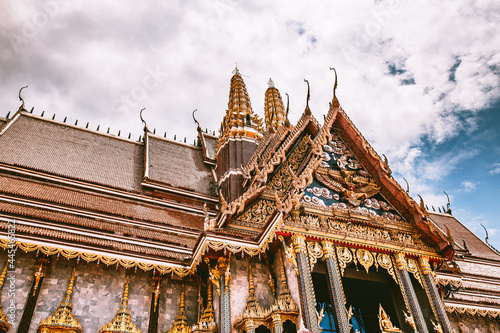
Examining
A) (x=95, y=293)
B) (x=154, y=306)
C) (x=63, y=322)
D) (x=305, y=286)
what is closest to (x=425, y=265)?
(x=305, y=286)

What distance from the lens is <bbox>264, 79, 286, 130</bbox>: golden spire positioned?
47.5 feet

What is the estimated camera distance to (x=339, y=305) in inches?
276

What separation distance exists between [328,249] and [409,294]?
1792 mm

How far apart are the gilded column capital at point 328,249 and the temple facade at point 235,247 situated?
0.02 metres

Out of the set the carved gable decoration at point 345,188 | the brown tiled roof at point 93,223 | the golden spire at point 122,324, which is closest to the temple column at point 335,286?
the carved gable decoration at point 345,188

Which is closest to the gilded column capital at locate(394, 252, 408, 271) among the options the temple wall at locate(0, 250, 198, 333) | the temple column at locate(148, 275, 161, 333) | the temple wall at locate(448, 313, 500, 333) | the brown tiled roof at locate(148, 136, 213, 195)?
the temple wall at locate(448, 313, 500, 333)

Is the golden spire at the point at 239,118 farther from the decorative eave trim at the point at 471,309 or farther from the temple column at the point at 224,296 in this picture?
the decorative eave trim at the point at 471,309

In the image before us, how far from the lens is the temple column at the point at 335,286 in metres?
6.84

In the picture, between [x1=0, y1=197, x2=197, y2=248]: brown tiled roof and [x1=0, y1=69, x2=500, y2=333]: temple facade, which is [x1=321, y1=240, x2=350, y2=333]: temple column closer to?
[x1=0, y1=69, x2=500, y2=333]: temple facade

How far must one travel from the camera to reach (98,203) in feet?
31.1

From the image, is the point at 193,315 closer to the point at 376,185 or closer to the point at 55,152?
the point at 376,185

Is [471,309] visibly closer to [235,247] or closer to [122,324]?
[235,247]

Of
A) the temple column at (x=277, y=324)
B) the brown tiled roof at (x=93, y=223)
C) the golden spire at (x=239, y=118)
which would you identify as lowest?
the temple column at (x=277, y=324)

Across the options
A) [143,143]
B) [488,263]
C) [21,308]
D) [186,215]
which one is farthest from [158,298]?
[488,263]
